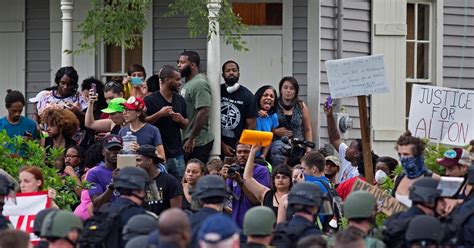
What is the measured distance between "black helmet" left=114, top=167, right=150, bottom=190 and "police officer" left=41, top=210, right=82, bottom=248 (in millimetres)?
1382

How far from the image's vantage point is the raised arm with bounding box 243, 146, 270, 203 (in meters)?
15.0

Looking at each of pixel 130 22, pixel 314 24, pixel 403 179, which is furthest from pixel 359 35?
pixel 403 179

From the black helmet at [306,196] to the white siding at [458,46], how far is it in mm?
10881

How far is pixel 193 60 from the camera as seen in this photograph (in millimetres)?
17812

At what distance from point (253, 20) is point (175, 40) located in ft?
3.60

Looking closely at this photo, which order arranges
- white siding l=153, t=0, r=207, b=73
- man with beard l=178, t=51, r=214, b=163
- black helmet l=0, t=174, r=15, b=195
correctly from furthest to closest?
white siding l=153, t=0, r=207, b=73, man with beard l=178, t=51, r=214, b=163, black helmet l=0, t=174, r=15, b=195

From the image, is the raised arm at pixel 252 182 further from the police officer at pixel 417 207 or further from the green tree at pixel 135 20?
the green tree at pixel 135 20

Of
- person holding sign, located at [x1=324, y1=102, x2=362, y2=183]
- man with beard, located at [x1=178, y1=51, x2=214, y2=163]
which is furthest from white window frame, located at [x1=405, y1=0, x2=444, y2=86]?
man with beard, located at [x1=178, y1=51, x2=214, y2=163]

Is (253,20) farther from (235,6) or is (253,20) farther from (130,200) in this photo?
(130,200)

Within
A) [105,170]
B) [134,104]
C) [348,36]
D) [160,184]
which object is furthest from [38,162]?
[348,36]

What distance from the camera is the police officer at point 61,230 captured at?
10992mm

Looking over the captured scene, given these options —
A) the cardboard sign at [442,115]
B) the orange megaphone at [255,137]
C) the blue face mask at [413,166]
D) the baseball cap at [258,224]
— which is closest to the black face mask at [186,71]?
the cardboard sign at [442,115]

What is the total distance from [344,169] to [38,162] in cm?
466

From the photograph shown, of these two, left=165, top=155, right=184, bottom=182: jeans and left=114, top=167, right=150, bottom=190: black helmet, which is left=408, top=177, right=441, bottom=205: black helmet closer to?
left=114, top=167, right=150, bottom=190: black helmet
